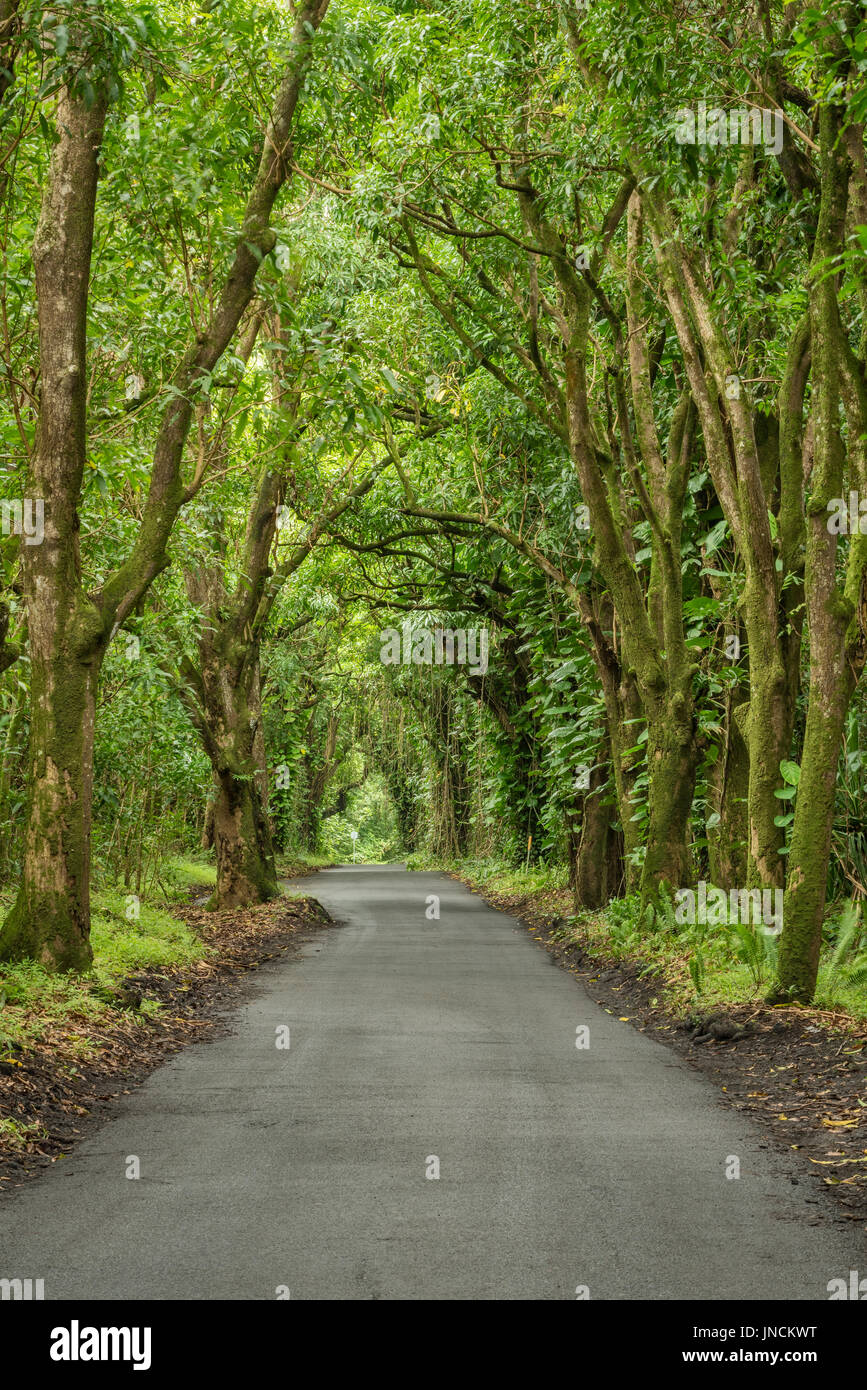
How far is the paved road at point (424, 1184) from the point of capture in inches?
179

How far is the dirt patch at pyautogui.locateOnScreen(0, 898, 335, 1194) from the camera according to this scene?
21.5 ft

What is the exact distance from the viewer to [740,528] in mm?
11148

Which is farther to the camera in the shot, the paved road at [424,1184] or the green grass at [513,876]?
the green grass at [513,876]

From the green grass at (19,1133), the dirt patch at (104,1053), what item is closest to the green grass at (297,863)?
the dirt patch at (104,1053)

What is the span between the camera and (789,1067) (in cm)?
Result: 820

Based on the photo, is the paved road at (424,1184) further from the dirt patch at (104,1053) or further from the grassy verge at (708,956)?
the grassy verge at (708,956)

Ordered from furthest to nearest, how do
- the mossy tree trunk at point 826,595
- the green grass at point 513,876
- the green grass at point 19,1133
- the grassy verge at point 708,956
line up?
1. the green grass at point 513,876
2. the grassy verge at point 708,956
3. the mossy tree trunk at point 826,595
4. the green grass at point 19,1133

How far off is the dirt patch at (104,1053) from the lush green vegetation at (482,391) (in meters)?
0.62

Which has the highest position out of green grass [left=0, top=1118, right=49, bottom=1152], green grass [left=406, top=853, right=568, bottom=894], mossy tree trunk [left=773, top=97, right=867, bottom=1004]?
mossy tree trunk [left=773, top=97, right=867, bottom=1004]

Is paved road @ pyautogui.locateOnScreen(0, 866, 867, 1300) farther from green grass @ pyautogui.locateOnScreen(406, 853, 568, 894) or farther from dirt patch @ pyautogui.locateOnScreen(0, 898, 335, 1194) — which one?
green grass @ pyautogui.locateOnScreen(406, 853, 568, 894)

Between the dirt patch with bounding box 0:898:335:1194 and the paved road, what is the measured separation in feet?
0.63

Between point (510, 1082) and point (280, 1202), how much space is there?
114 inches

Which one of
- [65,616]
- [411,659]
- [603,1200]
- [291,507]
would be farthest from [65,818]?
[411,659]

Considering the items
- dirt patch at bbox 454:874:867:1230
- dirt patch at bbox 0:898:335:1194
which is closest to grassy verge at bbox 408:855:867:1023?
dirt patch at bbox 454:874:867:1230
